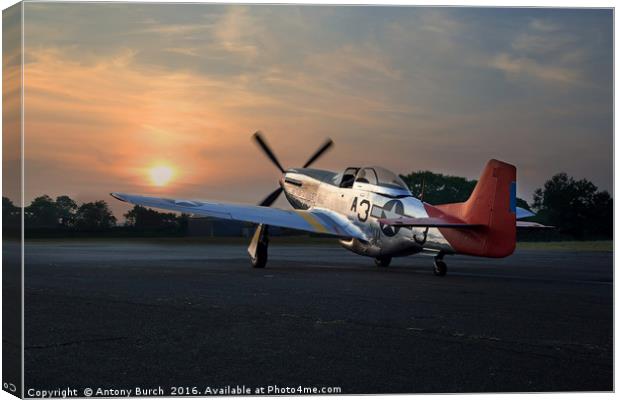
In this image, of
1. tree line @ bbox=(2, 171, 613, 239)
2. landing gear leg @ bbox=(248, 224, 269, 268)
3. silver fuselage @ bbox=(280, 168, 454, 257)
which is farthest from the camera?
landing gear leg @ bbox=(248, 224, 269, 268)

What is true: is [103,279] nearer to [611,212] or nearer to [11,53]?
[11,53]

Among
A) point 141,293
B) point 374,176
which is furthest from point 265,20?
point 374,176

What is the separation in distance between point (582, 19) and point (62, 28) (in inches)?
240

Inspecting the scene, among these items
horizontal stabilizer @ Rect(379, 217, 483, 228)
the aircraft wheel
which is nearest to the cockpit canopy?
horizontal stabilizer @ Rect(379, 217, 483, 228)

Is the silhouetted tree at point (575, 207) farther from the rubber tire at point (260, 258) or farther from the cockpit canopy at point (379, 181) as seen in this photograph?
the rubber tire at point (260, 258)

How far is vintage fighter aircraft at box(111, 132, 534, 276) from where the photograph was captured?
17625mm

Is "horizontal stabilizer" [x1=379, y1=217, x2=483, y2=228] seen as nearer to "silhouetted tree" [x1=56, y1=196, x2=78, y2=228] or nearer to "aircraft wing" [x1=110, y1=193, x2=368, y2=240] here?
"aircraft wing" [x1=110, y1=193, x2=368, y2=240]

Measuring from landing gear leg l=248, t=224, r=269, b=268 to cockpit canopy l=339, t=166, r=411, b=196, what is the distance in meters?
3.00

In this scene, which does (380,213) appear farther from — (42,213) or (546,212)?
(42,213)

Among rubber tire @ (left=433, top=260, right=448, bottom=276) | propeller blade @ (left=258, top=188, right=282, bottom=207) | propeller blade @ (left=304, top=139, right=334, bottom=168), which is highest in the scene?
propeller blade @ (left=304, top=139, right=334, bottom=168)

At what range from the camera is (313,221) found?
24188 mm

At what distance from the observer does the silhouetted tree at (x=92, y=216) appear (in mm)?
13453

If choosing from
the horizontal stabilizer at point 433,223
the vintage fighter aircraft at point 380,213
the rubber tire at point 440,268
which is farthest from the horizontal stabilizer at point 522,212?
the horizontal stabilizer at point 433,223

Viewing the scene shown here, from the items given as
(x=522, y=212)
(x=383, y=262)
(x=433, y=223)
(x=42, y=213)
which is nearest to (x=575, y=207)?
(x=433, y=223)
